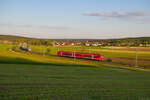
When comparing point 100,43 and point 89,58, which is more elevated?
point 100,43

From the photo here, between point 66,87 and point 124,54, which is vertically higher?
point 66,87

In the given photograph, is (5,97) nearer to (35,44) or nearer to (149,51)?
(149,51)

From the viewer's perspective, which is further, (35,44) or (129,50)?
(35,44)

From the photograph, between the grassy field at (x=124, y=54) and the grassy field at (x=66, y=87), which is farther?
the grassy field at (x=124, y=54)

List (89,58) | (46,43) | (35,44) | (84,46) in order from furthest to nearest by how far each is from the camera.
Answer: (35,44)
(46,43)
(84,46)
(89,58)

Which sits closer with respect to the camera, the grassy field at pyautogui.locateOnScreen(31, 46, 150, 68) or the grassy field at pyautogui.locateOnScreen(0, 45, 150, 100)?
the grassy field at pyautogui.locateOnScreen(0, 45, 150, 100)

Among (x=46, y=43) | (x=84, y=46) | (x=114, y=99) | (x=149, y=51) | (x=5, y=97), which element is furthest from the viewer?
(x=46, y=43)

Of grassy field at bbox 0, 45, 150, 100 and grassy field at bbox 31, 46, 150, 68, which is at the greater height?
grassy field at bbox 0, 45, 150, 100

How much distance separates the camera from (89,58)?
46969mm

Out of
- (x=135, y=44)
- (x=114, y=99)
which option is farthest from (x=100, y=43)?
(x=114, y=99)

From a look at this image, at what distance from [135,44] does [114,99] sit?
62.6 m

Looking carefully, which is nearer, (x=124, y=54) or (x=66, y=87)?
(x=66, y=87)

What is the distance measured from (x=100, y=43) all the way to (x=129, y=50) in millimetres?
19596

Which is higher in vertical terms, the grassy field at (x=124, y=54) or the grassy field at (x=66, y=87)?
the grassy field at (x=66, y=87)
